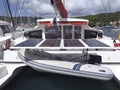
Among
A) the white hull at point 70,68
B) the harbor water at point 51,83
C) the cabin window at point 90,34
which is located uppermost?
the cabin window at point 90,34

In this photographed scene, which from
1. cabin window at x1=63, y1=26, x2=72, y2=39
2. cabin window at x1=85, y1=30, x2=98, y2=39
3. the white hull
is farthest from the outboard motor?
cabin window at x1=85, y1=30, x2=98, y2=39

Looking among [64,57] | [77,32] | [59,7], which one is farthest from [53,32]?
[64,57]

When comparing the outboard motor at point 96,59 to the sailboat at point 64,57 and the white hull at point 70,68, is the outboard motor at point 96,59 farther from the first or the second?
the white hull at point 70,68

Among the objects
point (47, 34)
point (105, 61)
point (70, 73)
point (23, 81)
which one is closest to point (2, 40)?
point (23, 81)

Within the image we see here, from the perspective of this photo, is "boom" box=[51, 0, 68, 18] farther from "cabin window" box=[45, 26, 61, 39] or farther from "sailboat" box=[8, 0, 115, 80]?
"cabin window" box=[45, 26, 61, 39]

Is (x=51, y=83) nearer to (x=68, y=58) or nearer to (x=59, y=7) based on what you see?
(x=68, y=58)

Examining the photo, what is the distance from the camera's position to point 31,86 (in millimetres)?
7977

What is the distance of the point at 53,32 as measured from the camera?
41.3 ft

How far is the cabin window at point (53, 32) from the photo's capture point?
1253 cm

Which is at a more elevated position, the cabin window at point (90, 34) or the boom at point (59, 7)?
the boom at point (59, 7)

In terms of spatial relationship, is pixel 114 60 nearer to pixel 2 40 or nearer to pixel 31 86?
pixel 31 86

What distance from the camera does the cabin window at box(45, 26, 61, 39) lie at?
12531 millimetres

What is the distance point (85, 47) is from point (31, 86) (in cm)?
224

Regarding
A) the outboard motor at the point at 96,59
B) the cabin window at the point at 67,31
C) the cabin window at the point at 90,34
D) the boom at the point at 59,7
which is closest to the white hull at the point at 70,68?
the outboard motor at the point at 96,59
